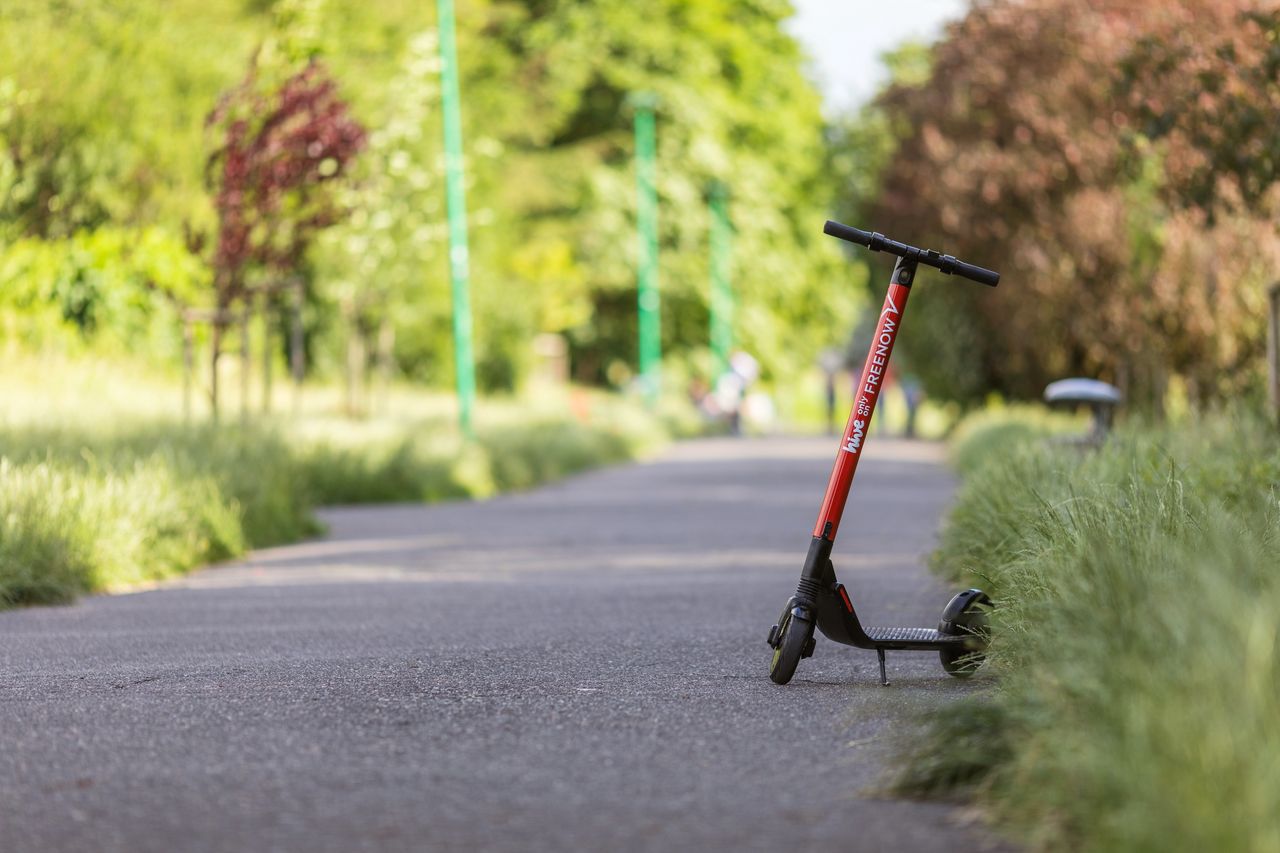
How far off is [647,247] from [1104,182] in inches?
1027

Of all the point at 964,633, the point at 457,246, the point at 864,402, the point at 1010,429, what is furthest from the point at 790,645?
the point at 457,246

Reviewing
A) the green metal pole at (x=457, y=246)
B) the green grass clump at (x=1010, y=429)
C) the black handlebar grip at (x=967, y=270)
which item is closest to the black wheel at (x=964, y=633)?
the black handlebar grip at (x=967, y=270)

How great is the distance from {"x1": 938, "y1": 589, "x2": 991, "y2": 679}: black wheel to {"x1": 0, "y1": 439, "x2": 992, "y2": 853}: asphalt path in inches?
2.9

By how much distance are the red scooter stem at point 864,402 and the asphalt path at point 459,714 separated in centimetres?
58

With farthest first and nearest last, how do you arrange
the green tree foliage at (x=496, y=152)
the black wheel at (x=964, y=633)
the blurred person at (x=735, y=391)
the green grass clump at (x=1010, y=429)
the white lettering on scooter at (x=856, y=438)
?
the blurred person at (x=735, y=391) < the green tree foliage at (x=496, y=152) < the green grass clump at (x=1010, y=429) < the black wheel at (x=964, y=633) < the white lettering on scooter at (x=856, y=438)

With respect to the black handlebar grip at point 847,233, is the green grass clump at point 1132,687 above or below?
below

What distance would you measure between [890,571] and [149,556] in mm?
4146

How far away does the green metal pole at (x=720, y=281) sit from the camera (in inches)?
2135

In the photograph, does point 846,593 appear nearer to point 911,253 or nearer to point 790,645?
point 790,645

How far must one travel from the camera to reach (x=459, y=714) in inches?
240

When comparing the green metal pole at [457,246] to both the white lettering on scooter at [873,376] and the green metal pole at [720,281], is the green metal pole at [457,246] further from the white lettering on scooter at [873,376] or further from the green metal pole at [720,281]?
the green metal pole at [720,281]

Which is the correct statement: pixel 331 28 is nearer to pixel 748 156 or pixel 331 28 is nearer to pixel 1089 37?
pixel 1089 37

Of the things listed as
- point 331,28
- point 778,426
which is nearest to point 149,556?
point 331,28

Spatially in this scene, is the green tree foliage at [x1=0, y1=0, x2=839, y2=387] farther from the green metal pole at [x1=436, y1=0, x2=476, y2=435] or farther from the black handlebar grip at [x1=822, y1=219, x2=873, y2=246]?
the black handlebar grip at [x1=822, y1=219, x2=873, y2=246]
